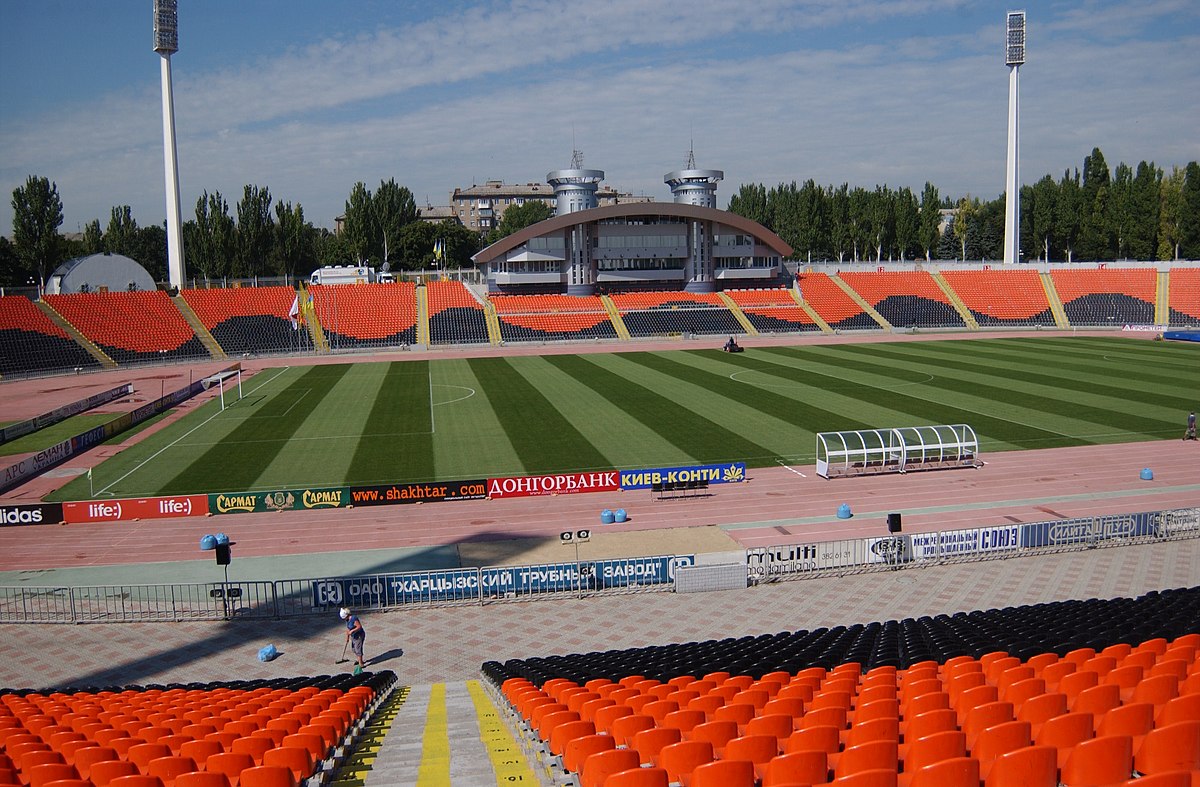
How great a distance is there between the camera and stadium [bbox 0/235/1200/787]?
8.13 metres

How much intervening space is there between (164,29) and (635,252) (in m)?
49.8

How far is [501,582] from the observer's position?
21.1 metres

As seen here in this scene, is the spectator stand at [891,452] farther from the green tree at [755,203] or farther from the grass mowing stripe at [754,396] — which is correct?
the green tree at [755,203]

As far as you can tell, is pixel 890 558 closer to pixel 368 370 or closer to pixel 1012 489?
pixel 1012 489

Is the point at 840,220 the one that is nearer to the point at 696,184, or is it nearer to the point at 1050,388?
the point at 696,184

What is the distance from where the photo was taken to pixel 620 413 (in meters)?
43.6

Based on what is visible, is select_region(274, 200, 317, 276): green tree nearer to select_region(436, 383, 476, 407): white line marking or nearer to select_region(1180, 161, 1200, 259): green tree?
select_region(436, 383, 476, 407): white line marking

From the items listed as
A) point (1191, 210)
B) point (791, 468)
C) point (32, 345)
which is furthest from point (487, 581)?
point (1191, 210)

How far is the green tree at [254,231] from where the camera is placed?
99062 millimetres

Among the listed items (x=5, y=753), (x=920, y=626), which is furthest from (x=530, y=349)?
(x=5, y=753)

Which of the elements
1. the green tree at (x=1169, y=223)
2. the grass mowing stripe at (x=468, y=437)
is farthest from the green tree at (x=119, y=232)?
the green tree at (x=1169, y=223)

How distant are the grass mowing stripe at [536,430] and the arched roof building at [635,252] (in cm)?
3494

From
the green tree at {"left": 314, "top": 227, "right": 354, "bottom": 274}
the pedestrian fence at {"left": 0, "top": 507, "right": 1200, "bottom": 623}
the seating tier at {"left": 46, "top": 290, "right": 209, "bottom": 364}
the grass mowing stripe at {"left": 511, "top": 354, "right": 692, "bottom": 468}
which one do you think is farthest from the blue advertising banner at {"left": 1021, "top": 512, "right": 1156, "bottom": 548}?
the green tree at {"left": 314, "top": 227, "right": 354, "bottom": 274}

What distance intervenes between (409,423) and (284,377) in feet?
72.6
